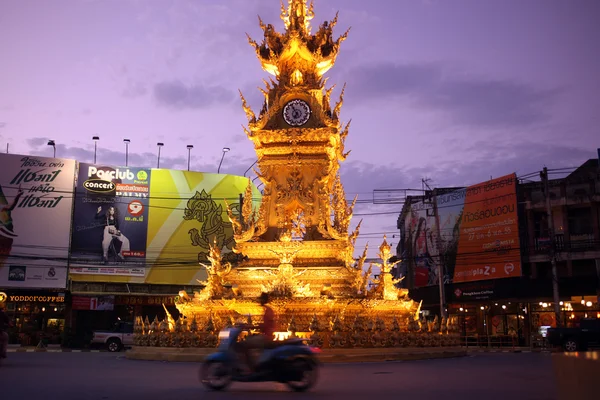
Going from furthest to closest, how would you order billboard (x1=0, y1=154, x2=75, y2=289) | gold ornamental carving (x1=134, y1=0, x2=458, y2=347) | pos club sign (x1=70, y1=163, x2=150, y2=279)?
pos club sign (x1=70, y1=163, x2=150, y2=279) < billboard (x1=0, y1=154, x2=75, y2=289) < gold ornamental carving (x1=134, y1=0, x2=458, y2=347)

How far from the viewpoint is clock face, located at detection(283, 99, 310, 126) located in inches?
1011

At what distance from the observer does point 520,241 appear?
4334cm

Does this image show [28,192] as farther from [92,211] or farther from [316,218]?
[316,218]

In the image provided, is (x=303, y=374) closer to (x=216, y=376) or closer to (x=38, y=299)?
(x=216, y=376)

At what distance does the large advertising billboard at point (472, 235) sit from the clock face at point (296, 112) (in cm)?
1952

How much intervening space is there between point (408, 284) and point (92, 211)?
91.3 feet

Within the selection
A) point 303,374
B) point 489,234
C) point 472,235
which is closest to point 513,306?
point 489,234

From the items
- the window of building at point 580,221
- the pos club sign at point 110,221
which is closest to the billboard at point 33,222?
the pos club sign at point 110,221

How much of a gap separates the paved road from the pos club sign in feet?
110

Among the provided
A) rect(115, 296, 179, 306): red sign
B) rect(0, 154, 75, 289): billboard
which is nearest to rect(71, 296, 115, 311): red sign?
rect(115, 296, 179, 306): red sign

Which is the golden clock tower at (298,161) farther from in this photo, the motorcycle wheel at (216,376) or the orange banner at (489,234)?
the orange banner at (489,234)

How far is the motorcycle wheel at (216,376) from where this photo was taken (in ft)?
37.7

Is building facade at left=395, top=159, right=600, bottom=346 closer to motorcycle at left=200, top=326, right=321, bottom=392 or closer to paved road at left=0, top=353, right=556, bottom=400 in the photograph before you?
paved road at left=0, top=353, right=556, bottom=400

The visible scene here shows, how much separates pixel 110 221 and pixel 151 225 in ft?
10.5
